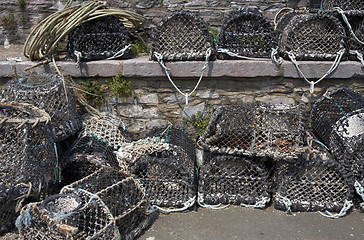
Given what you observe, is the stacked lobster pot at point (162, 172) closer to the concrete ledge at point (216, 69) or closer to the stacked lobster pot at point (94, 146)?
the stacked lobster pot at point (94, 146)

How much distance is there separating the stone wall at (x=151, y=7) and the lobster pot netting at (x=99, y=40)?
1315 mm

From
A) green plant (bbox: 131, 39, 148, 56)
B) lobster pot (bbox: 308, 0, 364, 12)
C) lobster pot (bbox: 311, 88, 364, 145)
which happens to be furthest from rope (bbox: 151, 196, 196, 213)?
lobster pot (bbox: 308, 0, 364, 12)

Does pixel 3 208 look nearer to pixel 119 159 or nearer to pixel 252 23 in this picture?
pixel 119 159

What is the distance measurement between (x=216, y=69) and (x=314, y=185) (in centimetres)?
168

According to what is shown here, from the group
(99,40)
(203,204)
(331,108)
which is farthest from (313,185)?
(99,40)

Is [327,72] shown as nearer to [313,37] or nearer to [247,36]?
[313,37]

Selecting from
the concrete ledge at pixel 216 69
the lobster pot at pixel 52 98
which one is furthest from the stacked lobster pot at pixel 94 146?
the concrete ledge at pixel 216 69

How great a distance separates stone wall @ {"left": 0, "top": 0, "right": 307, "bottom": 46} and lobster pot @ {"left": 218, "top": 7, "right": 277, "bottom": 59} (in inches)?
56.5

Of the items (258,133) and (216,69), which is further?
(216,69)

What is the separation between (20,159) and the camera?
3100 mm

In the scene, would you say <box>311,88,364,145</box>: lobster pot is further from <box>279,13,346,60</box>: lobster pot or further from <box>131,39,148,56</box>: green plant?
<box>131,39,148,56</box>: green plant

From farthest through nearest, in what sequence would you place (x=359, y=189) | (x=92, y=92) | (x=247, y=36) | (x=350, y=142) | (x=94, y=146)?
(x=92, y=92) → (x=247, y=36) → (x=94, y=146) → (x=359, y=189) → (x=350, y=142)

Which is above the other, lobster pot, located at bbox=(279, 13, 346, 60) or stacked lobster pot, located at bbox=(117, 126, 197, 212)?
lobster pot, located at bbox=(279, 13, 346, 60)

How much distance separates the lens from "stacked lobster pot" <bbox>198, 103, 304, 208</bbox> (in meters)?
3.43
